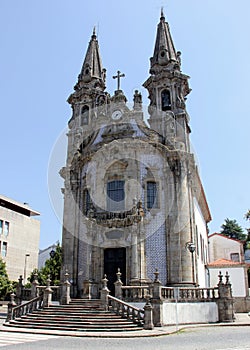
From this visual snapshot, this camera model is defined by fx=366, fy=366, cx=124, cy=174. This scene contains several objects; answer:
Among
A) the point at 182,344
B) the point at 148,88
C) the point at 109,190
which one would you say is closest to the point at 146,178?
the point at 109,190

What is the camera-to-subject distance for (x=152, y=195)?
2434 centimetres

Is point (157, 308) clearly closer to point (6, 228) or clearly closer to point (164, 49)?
point (164, 49)

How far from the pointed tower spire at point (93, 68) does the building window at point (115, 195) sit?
11.5 meters

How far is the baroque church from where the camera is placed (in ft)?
74.4

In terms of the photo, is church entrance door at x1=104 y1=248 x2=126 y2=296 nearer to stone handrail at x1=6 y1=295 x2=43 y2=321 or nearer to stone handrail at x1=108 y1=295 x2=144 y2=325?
stone handrail at x1=108 y1=295 x2=144 y2=325

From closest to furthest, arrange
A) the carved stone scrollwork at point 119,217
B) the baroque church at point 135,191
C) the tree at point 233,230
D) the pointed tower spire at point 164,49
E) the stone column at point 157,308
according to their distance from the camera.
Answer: the stone column at point 157,308 < the baroque church at point 135,191 < the carved stone scrollwork at point 119,217 < the pointed tower spire at point 164,49 < the tree at point 233,230

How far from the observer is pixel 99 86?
32531 mm

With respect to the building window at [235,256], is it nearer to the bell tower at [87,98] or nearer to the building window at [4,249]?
the bell tower at [87,98]

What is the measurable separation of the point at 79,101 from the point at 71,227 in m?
11.9

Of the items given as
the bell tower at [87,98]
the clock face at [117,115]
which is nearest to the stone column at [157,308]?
the clock face at [117,115]

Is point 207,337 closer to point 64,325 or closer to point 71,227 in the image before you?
point 64,325

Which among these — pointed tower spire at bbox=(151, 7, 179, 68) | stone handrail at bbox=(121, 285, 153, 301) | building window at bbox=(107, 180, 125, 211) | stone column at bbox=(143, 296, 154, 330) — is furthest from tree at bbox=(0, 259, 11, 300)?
stone column at bbox=(143, 296, 154, 330)

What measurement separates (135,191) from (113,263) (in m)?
4.82

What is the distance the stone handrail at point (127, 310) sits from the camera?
643 inches
